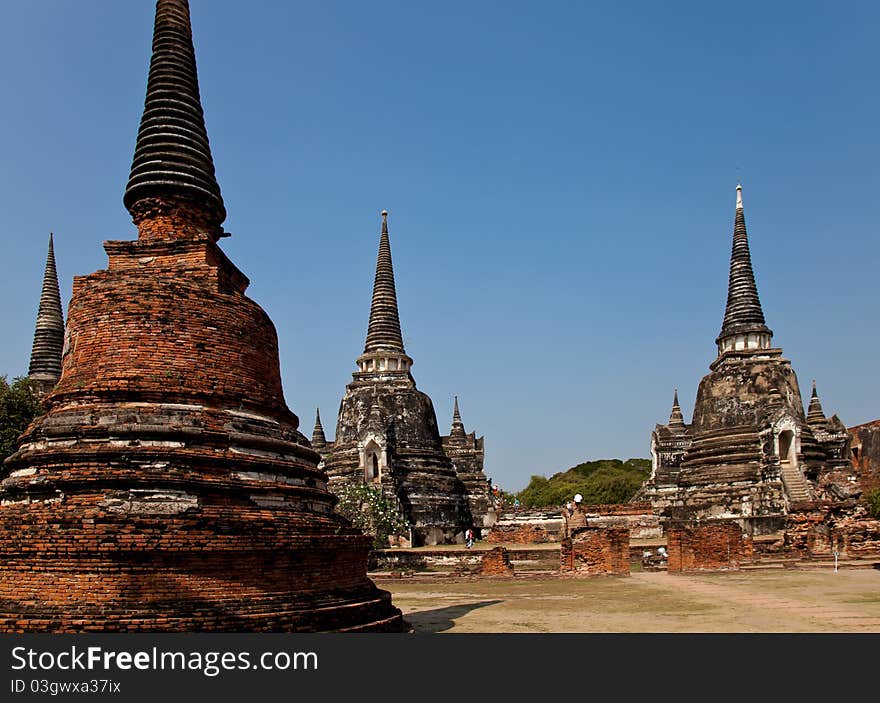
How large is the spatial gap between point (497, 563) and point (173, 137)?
48.0 feet

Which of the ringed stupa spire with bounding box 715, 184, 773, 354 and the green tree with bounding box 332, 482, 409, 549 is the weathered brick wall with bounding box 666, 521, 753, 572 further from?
the ringed stupa spire with bounding box 715, 184, 773, 354

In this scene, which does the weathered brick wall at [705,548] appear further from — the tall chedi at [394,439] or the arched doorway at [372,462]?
the arched doorway at [372,462]

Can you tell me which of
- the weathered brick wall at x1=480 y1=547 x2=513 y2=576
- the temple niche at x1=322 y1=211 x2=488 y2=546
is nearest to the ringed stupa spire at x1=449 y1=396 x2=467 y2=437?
the temple niche at x1=322 y1=211 x2=488 y2=546

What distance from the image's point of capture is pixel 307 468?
10.0m

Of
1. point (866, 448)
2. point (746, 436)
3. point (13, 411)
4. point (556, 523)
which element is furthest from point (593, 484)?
point (13, 411)

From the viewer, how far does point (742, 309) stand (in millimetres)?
35344

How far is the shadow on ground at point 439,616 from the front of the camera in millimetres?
11539

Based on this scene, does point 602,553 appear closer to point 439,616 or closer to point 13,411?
point 439,616

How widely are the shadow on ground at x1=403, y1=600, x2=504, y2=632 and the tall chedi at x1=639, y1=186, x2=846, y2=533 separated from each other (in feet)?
59.6

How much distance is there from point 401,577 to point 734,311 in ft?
69.3

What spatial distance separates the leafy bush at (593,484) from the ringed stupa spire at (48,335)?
32.4 meters

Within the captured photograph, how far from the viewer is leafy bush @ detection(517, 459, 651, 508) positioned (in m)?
64.6
